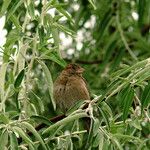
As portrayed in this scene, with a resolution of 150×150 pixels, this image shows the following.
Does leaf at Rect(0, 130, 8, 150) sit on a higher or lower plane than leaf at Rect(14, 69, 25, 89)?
lower

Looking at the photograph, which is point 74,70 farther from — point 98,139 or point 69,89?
point 98,139

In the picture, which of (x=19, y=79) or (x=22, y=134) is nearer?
(x=22, y=134)

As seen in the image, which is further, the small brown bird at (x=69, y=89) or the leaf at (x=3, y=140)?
the small brown bird at (x=69, y=89)

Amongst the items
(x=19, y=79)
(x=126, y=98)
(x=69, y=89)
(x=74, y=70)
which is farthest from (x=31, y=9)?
(x=74, y=70)

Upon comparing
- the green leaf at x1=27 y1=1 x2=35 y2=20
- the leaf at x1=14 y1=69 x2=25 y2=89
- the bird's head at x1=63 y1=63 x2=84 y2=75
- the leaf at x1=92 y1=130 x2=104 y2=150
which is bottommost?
the leaf at x1=92 y1=130 x2=104 y2=150

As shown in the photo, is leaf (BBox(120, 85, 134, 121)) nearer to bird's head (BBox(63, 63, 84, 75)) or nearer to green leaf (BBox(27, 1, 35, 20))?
green leaf (BBox(27, 1, 35, 20))

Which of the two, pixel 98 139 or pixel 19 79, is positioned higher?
pixel 19 79

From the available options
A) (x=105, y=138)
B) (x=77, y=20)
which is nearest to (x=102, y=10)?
(x=77, y=20)

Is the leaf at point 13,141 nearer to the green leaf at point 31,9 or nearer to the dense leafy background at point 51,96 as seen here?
the dense leafy background at point 51,96

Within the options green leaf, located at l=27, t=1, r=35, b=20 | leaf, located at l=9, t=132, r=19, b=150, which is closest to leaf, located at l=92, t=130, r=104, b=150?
leaf, located at l=9, t=132, r=19, b=150

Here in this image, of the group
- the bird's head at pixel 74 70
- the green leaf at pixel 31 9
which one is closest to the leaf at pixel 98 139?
the green leaf at pixel 31 9
